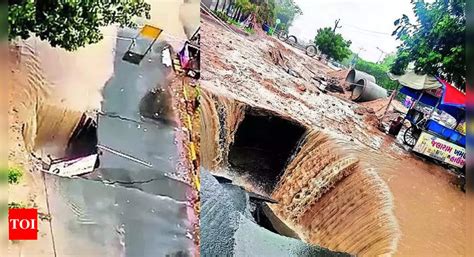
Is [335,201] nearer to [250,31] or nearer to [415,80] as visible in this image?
[415,80]

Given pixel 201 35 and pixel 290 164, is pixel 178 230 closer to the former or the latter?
pixel 290 164

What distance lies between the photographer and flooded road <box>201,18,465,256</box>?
2.05 metres

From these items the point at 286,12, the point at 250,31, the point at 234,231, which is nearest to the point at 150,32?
the point at 250,31

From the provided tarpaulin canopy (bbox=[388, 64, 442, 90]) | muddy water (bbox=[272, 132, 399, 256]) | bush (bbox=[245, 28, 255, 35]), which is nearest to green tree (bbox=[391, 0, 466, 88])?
tarpaulin canopy (bbox=[388, 64, 442, 90])

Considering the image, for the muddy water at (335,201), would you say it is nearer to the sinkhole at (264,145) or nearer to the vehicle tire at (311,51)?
the sinkhole at (264,145)

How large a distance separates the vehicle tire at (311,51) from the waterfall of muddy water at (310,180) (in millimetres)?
251

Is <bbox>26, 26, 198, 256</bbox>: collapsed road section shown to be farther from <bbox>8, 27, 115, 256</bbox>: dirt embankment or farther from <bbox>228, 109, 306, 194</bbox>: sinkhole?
<bbox>228, 109, 306, 194</bbox>: sinkhole

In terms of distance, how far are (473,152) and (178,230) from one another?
0.98 meters

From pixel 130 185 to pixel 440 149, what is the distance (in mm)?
1092

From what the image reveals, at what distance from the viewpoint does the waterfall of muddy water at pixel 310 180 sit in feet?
6.83

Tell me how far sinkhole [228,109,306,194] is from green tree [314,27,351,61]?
29 centimetres

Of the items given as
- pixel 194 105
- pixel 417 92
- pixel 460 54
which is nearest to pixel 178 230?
pixel 194 105

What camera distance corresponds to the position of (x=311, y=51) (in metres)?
2.22

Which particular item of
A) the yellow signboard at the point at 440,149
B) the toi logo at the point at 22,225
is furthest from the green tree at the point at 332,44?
the toi logo at the point at 22,225
